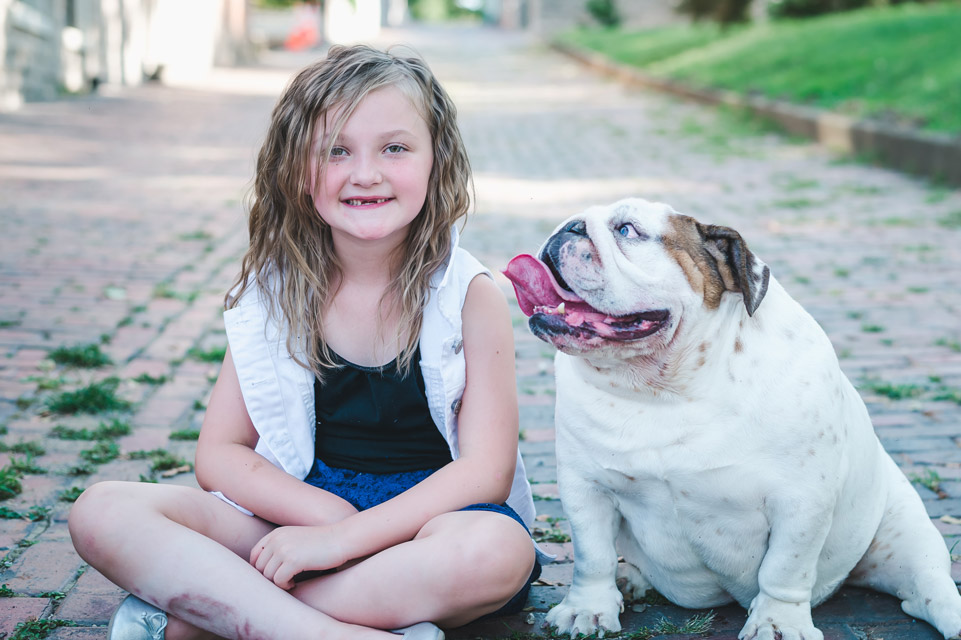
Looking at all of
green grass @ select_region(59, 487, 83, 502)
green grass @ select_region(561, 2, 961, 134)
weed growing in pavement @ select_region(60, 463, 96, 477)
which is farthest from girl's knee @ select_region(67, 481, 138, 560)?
green grass @ select_region(561, 2, 961, 134)

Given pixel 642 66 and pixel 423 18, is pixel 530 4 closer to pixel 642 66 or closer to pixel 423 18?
pixel 642 66

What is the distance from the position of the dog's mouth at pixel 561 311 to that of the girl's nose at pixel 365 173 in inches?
18.7

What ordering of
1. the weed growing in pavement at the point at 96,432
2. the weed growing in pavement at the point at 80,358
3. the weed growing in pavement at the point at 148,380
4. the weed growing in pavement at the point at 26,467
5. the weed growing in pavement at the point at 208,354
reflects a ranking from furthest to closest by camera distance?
the weed growing in pavement at the point at 208,354, the weed growing in pavement at the point at 80,358, the weed growing in pavement at the point at 148,380, the weed growing in pavement at the point at 96,432, the weed growing in pavement at the point at 26,467

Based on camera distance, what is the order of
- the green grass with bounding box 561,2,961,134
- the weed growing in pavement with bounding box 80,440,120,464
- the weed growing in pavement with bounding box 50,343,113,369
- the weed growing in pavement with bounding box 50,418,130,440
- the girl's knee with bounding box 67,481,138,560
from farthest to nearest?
the green grass with bounding box 561,2,961,134 < the weed growing in pavement with bounding box 50,343,113,369 < the weed growing in pavement with bounding box 50,418,130,440 < the weed growing in pavement with bounding box 80,440,120,464 < the girl's knee with bounding box 67,481,138,560

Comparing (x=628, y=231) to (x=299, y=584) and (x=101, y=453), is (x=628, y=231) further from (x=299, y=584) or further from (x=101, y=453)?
(x=101, y=453)

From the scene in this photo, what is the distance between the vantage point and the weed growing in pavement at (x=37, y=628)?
2.39 m

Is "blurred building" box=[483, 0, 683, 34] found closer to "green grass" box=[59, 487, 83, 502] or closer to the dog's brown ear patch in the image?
"green grass" box=[59, 487, 83, 502]

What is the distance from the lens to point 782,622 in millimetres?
2338

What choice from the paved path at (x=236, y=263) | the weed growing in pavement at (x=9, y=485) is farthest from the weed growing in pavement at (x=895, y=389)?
the weed growing in pavement at (x=9, y=485)

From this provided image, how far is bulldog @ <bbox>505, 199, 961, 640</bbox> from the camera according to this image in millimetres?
2246

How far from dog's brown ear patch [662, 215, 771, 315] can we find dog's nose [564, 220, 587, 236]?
19 centimetres

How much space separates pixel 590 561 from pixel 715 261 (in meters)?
0.82

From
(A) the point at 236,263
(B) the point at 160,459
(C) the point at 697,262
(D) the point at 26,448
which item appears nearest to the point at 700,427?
(C) the point at 697,262

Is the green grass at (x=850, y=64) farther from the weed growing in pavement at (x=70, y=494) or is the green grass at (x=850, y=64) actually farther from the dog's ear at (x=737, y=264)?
the weed growing in pavement at (x=70, y=494)
